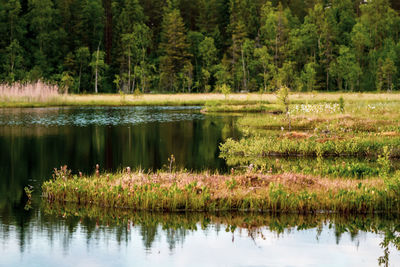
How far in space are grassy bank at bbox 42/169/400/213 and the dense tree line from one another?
7888 cm

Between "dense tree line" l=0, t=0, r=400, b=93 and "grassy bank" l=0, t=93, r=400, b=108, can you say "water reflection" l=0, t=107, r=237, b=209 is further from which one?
"dense tree line" l=0, t=0, r=400, b=93

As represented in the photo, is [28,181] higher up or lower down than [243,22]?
lower down

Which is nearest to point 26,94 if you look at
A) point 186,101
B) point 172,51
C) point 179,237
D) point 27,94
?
point 27,94

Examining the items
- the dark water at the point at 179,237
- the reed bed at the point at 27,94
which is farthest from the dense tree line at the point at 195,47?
the dark water at the point at 179,237

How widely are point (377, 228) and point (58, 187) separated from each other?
26.6ft

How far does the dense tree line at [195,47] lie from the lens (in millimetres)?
96500

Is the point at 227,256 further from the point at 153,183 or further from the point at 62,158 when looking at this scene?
the point at 62,158

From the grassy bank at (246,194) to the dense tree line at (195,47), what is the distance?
259ft

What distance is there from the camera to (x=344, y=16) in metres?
109

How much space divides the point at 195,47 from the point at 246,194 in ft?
321

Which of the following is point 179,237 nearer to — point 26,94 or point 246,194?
point 246,194

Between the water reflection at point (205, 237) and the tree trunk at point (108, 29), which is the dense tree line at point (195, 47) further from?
the water reflection at point (205, 237)

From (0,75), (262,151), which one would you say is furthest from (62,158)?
(0,75)

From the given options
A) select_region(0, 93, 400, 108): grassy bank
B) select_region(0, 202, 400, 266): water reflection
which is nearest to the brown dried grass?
select_region(0, 93, 400, 108): grassy bank
